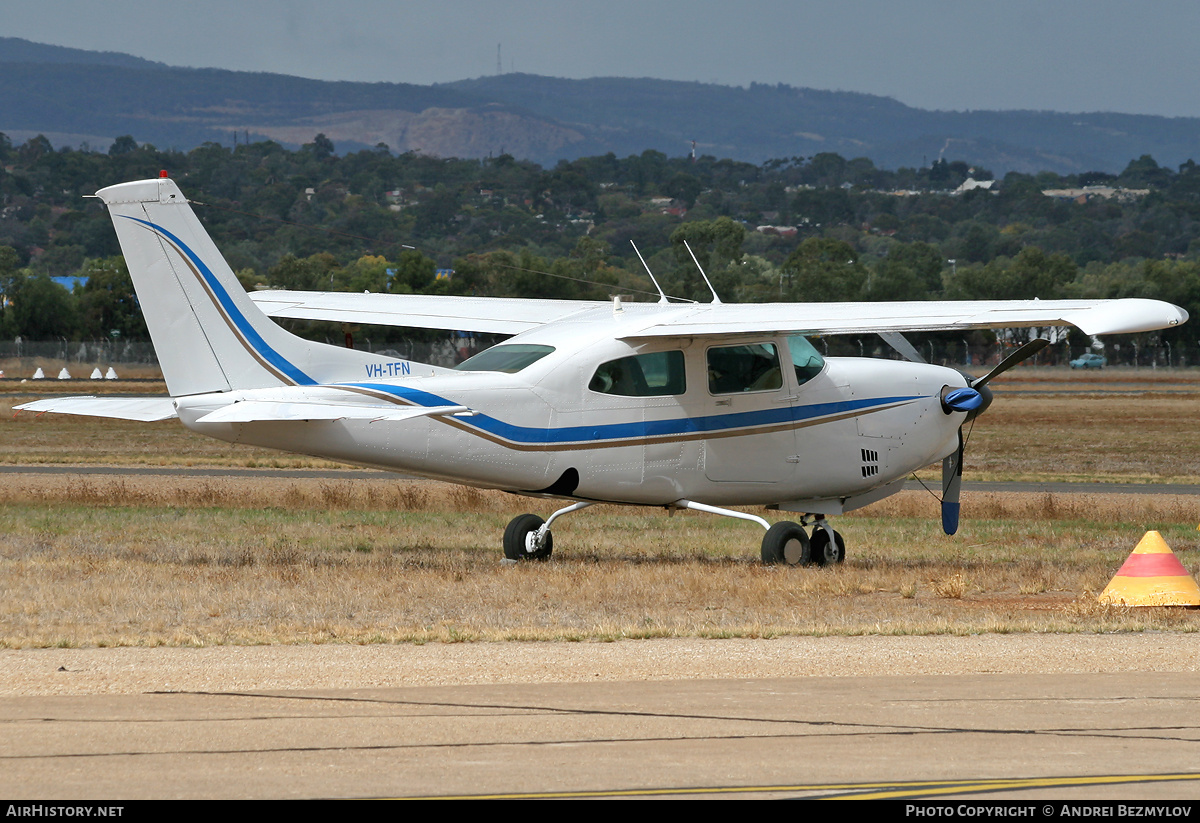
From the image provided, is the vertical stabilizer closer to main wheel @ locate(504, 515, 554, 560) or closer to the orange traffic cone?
main wheel @ locate(504, 515, 554, 560)

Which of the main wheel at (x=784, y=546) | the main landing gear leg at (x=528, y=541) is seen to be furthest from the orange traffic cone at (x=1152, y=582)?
the main landing gear leg at (x=528, y=541)

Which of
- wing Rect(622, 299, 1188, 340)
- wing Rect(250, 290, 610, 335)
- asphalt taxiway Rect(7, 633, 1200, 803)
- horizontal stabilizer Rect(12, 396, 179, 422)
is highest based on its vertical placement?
wing Rect(250, 290, 610, 335)

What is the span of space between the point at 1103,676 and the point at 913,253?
421 ft

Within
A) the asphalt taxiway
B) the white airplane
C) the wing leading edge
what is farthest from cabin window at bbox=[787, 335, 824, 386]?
the asphalt taxiway

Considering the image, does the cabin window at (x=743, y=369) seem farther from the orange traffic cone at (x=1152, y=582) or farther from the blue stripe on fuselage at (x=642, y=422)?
the orange traffic cone at (x=1152, y=582)

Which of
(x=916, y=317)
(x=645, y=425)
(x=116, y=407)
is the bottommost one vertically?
(x=645, y=425)

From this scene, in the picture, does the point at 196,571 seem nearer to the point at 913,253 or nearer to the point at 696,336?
the point at 696,336

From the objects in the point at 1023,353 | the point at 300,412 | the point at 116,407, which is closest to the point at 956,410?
the point at 1023,353

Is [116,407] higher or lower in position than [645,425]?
higher

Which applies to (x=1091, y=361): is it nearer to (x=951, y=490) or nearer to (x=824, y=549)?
(x=951, y=490)

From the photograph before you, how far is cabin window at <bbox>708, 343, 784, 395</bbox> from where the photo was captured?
15367 millimetres

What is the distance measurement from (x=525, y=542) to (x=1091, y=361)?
9028 centimetres

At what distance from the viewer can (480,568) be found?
1466 centimetres

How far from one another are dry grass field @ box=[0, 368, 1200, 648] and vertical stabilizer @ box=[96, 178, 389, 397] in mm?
1873
